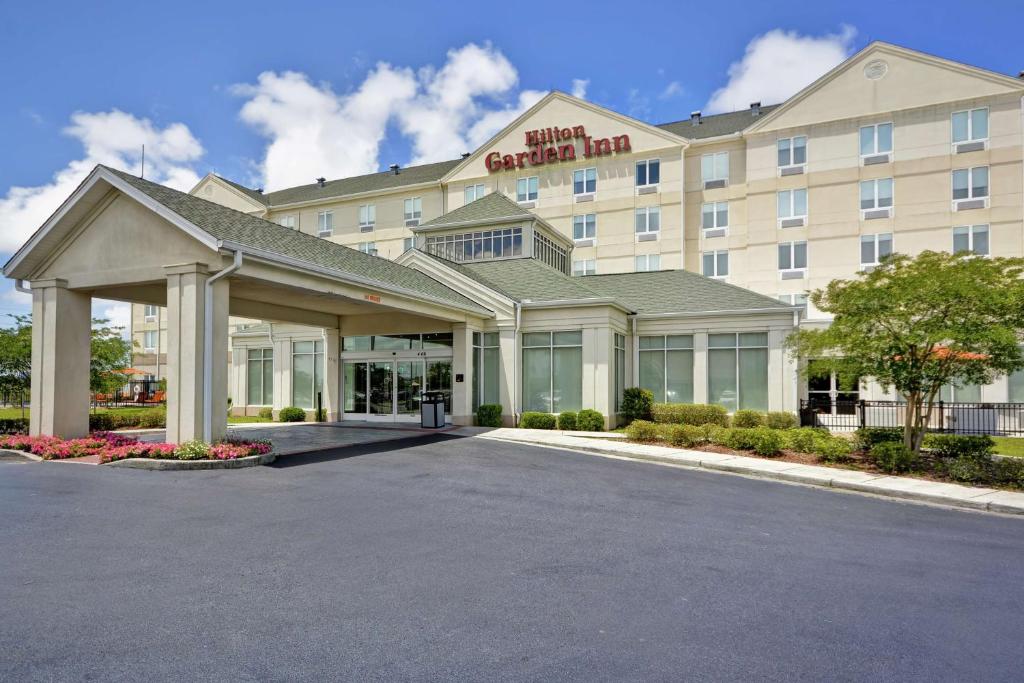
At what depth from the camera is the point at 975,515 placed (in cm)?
1009

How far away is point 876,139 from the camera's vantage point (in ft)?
107

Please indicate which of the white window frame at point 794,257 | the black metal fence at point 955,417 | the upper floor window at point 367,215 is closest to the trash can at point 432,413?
the black metal fence at point 955,417

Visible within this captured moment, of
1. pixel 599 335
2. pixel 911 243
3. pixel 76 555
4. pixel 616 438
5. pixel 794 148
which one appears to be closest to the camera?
pixel 76 555

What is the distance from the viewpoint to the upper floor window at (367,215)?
46.2m

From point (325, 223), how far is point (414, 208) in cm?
779

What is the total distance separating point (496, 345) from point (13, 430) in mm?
14983

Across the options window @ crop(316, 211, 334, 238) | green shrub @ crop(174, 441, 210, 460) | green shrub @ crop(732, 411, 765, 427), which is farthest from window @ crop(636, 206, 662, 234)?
green shrub @ crop(174, 441, 210, 460)

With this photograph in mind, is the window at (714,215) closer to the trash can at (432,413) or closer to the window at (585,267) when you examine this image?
the window at (585,267)

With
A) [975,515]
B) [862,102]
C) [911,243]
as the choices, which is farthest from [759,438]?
[862,102]

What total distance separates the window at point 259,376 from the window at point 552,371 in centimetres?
1254

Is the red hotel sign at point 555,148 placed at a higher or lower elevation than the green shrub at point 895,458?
higher

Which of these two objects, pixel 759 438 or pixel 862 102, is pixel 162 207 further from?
pixel 862 102

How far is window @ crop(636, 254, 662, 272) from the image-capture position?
37.2m

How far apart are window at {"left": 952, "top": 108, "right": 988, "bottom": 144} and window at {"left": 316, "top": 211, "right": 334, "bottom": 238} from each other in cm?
3886
